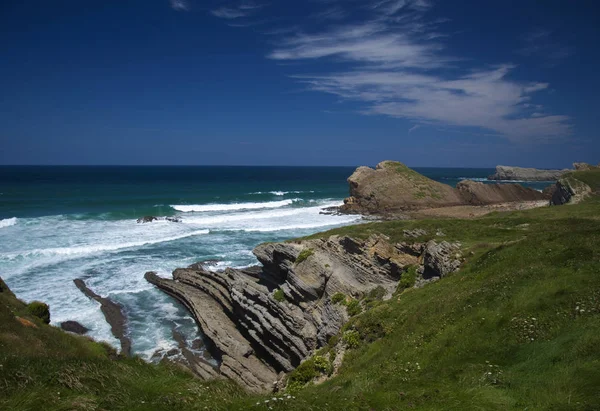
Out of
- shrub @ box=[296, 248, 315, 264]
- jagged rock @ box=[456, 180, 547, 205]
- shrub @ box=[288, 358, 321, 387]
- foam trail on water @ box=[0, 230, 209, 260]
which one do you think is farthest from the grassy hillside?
jagged rock @ box=[456, 180, 547, 205]

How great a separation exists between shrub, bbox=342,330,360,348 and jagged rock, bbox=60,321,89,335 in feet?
58.3

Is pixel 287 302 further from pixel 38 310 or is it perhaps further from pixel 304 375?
pixel 38 310

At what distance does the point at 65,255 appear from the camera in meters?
38.5

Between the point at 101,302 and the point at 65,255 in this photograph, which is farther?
the point at 65,255

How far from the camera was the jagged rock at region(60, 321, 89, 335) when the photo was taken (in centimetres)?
2331

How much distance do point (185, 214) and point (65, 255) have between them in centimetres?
2948

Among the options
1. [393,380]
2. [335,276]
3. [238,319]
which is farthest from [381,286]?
[393,380]

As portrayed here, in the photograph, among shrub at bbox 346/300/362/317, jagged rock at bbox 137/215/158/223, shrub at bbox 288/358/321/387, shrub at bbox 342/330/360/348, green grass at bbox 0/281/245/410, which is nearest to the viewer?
green grass at bbox 0/281/245/410

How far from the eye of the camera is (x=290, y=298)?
22875mm

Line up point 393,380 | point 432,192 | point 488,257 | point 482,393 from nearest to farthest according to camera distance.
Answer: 1. point 482,393
2. point 393,380
3. point 488,257
4. point 432,192

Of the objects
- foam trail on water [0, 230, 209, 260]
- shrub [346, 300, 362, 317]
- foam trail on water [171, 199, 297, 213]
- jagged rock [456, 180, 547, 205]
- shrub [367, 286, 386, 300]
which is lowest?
foam trail on water [0, 230, 209, 260]

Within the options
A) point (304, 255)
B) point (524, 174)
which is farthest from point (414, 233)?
point (524, 174)

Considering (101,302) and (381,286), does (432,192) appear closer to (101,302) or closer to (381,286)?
(381,286)

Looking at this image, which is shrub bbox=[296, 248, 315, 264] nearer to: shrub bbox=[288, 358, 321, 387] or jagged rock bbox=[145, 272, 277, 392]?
jagged rock bbox=[145, 272, 277, 392]
